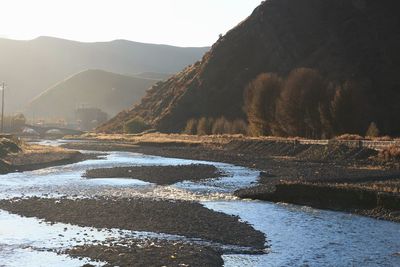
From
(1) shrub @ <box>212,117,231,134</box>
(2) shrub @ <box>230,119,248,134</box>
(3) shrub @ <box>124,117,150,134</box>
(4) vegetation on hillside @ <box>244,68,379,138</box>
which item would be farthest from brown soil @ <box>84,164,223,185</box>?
(3) shrub @ <box>124,117,150,134</box>

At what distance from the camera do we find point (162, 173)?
57969 mm

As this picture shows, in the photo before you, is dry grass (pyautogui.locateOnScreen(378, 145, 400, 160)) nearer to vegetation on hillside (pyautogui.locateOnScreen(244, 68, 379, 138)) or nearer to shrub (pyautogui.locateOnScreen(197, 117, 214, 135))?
vegetation on hillside (pyautogui.locateOnScreen(244, 68, 379, 138))

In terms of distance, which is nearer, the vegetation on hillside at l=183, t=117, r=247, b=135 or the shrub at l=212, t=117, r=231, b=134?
the vegetation on hillside at l=183, t=117, r=247, b=135

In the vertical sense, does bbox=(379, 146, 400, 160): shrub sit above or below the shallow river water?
above

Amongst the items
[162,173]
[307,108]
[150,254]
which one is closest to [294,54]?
[307,108]

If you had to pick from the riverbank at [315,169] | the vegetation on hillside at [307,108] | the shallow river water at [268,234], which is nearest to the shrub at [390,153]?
the riverbank at [315,169]

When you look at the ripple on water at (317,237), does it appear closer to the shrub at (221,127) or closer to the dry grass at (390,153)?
the dry grass at (390,153)

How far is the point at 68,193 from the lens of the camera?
41.2 metres

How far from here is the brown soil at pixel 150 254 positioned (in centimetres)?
2058

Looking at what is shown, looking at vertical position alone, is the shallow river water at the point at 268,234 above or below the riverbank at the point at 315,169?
below

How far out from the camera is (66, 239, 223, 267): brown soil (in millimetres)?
20578

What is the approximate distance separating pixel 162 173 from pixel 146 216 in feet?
88.5

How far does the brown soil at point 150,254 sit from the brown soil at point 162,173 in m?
26.2

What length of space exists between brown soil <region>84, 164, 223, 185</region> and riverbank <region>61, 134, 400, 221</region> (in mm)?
6521
